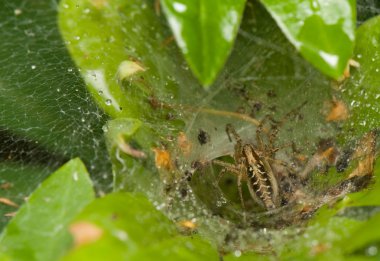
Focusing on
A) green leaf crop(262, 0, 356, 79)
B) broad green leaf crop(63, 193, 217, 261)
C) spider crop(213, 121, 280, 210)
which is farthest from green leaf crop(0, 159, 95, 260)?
spider crop(213, 121, 280, 210)

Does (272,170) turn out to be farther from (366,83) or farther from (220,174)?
(366,83)

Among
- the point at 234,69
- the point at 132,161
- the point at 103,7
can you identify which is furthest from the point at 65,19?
the point at 234,69

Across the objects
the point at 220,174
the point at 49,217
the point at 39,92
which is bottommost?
the point at 220,174

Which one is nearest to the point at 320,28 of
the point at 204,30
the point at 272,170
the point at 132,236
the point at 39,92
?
the point at 204,30

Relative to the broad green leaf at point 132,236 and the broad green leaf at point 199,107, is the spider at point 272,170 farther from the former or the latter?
the broad green leaf at point 132,236

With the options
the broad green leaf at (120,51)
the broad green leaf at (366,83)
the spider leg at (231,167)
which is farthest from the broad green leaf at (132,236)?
the spider leg at (231,167)

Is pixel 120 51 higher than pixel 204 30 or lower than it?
lower
